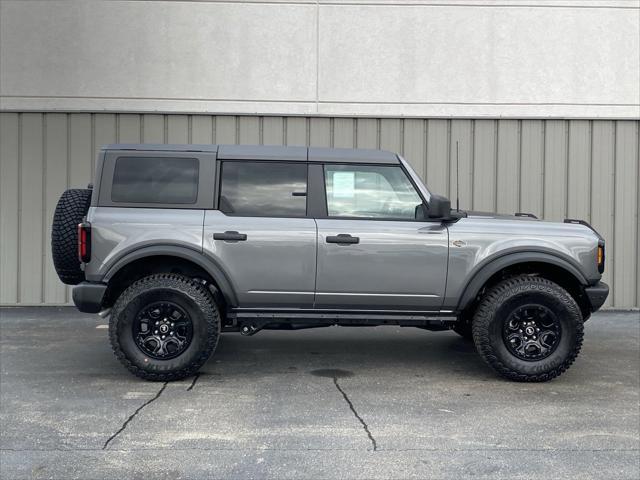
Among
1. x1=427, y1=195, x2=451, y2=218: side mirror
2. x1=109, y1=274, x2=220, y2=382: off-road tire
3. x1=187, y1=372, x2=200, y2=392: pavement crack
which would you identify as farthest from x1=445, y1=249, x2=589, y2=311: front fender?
x1=187, y1=372, x2=200, y2=392: pavement crack

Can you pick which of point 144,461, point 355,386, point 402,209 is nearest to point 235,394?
point 355,386

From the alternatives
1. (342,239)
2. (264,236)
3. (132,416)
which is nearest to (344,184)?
(342,239)

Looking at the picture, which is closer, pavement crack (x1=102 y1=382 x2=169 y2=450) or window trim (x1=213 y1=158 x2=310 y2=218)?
pavement crack (x1=102 y1=382 x2=169 y2=450)

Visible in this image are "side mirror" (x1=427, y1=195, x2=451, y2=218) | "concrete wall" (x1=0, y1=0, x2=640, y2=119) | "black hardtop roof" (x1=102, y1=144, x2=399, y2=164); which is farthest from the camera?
→ "concrete wall" (x1=0, y1=0, x2=640, y2=119)

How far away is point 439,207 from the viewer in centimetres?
642

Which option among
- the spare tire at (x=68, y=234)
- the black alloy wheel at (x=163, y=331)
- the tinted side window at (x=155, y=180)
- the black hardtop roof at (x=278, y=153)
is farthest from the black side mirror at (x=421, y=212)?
the spare tire at (x=68, y=234)

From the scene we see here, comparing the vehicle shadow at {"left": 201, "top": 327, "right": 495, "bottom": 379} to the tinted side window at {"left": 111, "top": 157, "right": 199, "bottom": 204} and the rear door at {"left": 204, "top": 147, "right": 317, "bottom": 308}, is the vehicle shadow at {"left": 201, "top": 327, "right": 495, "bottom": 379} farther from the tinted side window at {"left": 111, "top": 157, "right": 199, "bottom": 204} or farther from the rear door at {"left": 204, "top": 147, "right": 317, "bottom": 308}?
the tinted side window at {"left": 111, "top": 157, "right": 199, "bottom": 204}

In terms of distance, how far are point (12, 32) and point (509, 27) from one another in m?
7.21

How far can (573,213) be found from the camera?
11047 mm

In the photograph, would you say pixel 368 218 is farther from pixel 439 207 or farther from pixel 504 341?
pixel 504 341

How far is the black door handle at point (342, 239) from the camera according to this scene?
6.51m

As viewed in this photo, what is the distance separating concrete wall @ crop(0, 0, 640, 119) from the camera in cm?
1087

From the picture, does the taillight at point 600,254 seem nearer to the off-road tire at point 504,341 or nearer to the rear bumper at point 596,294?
the rear bumper at point 596,294

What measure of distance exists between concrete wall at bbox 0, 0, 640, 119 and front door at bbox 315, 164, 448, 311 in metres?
4.63
